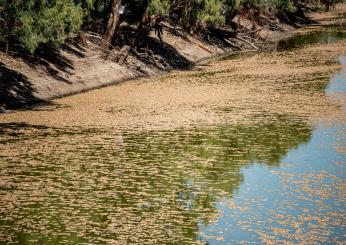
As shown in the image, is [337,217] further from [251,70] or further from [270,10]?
Answer: [270,10]

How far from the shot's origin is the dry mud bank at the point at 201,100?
19.1 m

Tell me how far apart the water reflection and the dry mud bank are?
45.8 inches

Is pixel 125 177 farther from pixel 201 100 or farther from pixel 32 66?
pixel 32 66

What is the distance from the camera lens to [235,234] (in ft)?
32.0

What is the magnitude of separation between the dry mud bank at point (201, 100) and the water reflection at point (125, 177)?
3.82 feet

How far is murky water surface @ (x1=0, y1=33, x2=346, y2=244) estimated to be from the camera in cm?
993

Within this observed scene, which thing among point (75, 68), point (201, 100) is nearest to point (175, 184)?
point (201, 100)

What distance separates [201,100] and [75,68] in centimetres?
536

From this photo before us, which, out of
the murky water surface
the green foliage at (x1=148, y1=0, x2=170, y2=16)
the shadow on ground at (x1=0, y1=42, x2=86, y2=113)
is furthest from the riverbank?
the murky water surface

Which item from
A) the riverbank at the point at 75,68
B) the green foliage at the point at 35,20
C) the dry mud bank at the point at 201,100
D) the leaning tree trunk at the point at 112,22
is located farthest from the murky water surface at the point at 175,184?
the leaning tree trunk at the point at 112,22

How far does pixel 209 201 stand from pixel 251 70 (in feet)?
65.0

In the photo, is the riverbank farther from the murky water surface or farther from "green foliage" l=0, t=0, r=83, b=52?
the murky water surface

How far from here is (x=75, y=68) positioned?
25547 mm

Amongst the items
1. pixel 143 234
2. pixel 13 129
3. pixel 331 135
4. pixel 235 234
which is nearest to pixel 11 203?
pixel 143 234
